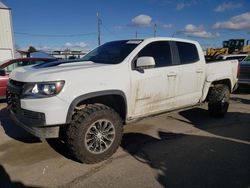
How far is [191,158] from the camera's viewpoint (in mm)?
3846

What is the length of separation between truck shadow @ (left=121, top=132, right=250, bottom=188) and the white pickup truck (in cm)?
59

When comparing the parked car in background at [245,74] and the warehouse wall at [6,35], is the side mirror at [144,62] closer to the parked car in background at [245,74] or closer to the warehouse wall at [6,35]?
the parked car in background at [245,74]

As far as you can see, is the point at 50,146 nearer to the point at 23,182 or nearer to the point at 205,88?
the point at 23,182

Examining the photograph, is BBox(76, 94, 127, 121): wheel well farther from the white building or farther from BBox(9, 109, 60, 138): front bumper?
the white building

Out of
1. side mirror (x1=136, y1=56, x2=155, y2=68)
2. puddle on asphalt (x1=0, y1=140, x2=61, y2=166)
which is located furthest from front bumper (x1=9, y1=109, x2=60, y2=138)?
side mirror (x1=136, y1=56, x2=155, y2=68)

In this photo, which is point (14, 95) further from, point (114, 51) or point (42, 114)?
point (114, 51)

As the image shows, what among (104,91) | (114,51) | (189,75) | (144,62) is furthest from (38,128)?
(189,75)

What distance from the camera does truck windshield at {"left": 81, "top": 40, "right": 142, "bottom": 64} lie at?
413 cm

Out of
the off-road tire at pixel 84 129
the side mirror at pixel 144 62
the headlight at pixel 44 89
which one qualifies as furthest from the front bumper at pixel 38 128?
the side mirror at pixel 144 62

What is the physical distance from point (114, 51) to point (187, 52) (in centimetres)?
166

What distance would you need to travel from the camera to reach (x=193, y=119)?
20.2ft

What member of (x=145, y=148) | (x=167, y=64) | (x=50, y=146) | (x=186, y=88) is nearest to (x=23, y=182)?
(x=50, y=146)

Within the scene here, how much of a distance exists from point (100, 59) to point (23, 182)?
7.81 ft

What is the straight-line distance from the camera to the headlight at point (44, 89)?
10.4ft
